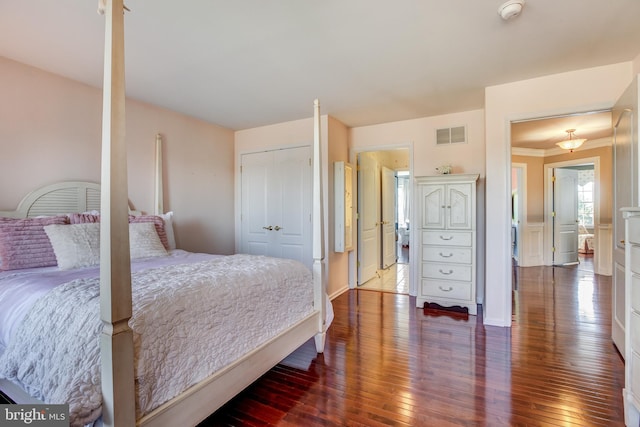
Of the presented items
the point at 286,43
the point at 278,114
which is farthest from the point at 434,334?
the point at 278,114

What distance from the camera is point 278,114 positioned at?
13.2 feet

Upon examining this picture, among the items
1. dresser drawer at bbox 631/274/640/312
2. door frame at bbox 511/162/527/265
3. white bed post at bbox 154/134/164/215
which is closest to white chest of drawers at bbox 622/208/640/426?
dresser drawer at bbox 631/274/640/312

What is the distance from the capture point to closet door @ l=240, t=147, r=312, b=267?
168 inches

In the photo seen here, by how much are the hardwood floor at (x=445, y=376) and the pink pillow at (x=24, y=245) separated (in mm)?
1655

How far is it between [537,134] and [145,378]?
608cm

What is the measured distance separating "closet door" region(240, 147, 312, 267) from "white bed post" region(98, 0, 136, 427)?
317cm

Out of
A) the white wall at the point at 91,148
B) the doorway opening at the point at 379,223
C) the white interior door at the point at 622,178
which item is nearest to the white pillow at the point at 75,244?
the white wall at the point at 91,148

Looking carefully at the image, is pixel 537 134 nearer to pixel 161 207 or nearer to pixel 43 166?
pixel 161 207

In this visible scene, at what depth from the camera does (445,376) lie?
2.11 m

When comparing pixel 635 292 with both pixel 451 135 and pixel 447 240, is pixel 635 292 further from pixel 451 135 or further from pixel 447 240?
pixel 451 135

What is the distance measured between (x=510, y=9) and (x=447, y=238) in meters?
2.37

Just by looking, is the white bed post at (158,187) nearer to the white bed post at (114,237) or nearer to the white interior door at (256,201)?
the white interior door at (256,201)

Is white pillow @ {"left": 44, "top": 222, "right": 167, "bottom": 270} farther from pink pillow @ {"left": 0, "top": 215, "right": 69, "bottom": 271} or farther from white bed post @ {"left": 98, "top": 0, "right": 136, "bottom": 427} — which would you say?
white bed post @ {"left": 98, "top": 0, "right": 136, "bottom": 427}

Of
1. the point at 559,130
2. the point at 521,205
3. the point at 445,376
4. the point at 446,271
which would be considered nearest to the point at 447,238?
the point at 446,271
